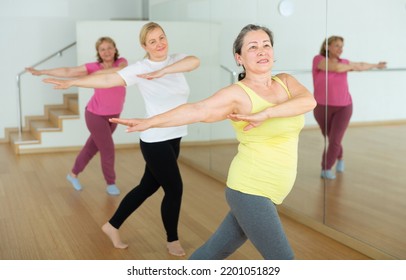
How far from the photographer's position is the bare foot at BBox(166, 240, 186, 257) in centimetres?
386

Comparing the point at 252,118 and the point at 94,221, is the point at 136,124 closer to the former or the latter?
the point at 252,118

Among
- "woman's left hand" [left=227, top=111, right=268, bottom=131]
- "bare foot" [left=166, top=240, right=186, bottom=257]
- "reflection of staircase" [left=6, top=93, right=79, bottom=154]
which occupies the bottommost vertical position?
"bare foot" [left=166, top=240, right=186, bottom=257]

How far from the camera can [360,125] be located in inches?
158

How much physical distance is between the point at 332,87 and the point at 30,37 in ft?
18.1

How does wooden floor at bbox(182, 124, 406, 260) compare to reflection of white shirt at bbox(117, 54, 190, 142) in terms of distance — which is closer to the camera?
reflection of white shirt at bbox(117, 54, 190, 142)

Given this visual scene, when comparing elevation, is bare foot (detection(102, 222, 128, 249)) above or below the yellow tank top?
below

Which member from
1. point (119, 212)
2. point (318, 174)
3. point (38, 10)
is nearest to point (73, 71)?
point (119, 212)

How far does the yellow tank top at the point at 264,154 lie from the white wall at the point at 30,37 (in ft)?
22.0

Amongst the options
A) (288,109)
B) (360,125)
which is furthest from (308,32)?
(288,109)

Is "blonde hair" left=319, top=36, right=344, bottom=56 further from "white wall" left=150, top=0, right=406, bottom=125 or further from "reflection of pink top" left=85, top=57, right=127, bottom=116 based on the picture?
"reflection of pink top" left=85, top=57, right=127, bottom=116

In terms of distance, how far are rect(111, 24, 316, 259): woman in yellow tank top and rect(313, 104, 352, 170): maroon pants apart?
169 cm

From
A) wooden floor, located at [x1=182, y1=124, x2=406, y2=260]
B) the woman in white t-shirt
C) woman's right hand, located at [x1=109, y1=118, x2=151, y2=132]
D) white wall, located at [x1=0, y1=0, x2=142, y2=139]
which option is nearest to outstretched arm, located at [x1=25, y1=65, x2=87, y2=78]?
the woman in white t-shirt

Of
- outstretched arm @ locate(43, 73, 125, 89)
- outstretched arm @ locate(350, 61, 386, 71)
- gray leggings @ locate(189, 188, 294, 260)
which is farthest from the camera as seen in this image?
outstretched arm @ locate(350, 61, 386, 71)
